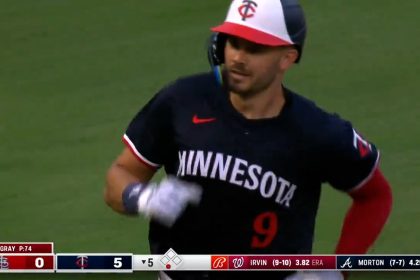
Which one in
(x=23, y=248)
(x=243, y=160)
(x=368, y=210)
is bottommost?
(x=23, y=248)

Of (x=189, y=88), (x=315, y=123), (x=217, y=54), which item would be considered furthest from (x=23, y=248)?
(x=315, y=123)

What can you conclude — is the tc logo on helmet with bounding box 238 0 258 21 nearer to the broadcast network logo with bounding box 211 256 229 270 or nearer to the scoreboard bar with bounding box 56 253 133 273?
the broadcast network logo with bounding box 211 256 229 270

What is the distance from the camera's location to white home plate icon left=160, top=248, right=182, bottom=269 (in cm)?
663

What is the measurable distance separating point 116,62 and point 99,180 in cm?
215

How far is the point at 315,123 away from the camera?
21.3ft

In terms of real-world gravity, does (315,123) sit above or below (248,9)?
below

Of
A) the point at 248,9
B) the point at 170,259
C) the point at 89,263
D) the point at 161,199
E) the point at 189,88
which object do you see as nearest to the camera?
the point at 161,199

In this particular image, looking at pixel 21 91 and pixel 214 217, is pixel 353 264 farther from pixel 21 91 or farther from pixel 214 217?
pixel 21 91

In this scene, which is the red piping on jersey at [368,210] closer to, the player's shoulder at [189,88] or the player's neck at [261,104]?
the player's neck at [261,104]

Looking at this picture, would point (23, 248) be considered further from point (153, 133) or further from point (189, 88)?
point (189, 88)

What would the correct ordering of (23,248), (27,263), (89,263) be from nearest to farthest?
1. (89,263)
2. (27,263)
3. (23,248)

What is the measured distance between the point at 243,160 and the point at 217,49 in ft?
1.71

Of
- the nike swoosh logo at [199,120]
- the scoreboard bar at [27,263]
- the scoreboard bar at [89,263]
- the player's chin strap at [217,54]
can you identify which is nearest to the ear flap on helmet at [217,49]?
the player's chin strap at [217,54]

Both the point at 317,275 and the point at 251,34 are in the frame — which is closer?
the point at 251,34
